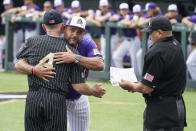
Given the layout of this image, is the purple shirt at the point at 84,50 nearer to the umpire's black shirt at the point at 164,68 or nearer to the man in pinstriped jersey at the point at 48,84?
the man in pinstriped jersey at the point at 48,84

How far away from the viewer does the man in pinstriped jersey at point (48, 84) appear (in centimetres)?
471

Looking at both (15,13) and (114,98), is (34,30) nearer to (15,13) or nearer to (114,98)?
(15,13)

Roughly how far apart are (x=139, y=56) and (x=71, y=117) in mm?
7452

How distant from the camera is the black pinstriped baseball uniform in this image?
4711 mm

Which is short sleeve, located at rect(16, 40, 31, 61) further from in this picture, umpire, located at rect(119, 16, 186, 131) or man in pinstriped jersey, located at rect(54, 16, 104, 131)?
umpire, located at rect(119, 16, 186, 131)

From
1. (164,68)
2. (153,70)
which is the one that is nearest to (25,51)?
(153,70)

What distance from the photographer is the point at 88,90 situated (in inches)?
195

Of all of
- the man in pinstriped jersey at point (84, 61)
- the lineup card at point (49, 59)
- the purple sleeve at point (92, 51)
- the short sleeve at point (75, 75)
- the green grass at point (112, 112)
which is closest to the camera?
the lineup card at point (49, 59)

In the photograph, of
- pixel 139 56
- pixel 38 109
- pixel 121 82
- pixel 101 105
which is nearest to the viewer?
pixel 38 109

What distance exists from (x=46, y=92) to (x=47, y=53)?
0.37 meters

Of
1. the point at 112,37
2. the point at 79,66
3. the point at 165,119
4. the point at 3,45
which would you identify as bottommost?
the point at 3,45

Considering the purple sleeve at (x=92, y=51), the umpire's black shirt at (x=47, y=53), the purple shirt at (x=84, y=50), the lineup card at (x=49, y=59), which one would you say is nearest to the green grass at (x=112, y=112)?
the purple shirt at (x=84, y=50)

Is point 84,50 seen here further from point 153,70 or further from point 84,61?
point 153,70

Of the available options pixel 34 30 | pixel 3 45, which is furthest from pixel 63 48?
pixel 3 45
